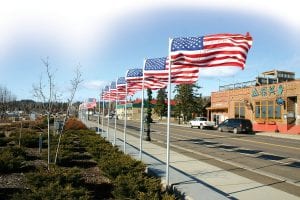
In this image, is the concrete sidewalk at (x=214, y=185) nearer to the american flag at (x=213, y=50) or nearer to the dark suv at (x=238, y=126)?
the american flag at (x=213, y=50)

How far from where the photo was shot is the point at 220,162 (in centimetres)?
1744

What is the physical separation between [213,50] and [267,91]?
4330 cm

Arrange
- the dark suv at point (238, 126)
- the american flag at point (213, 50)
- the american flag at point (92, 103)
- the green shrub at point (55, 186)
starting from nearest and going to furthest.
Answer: the green shrub at point (55, 186) → the american flag at point (213, 50) → the american flag at point (92, 103) → the dark suv at point (238, 126)

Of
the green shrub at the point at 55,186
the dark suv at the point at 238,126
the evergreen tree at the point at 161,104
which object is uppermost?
the evergreen tree at the point at 161,104

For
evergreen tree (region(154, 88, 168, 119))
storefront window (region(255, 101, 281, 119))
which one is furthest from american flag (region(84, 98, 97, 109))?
evergreen tree (region(154, 88, 168, 119))

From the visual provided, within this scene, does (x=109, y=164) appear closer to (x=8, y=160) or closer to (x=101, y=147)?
(x=8, y=160)

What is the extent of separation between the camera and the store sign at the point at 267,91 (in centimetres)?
4917

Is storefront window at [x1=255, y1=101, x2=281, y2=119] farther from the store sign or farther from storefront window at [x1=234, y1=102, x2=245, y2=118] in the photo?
storefront window at [x1=234, y1=102, x2=245, y2=118]

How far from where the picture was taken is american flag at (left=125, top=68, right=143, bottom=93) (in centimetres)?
1800

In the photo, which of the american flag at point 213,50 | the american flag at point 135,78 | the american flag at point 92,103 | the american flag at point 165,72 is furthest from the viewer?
the american flag at point 92,103

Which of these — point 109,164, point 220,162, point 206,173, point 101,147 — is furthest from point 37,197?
point 220,162

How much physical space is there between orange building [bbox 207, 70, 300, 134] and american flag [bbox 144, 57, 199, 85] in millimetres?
32970

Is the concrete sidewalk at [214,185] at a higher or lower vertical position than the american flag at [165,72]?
lower

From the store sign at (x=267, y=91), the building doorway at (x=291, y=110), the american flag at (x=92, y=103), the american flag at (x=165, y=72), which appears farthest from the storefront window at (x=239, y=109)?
the american flag at (x=165, y=72)
